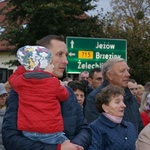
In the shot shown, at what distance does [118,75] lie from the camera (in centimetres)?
608

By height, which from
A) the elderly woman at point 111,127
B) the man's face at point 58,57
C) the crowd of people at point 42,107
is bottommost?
the elderly woman at point 111,127

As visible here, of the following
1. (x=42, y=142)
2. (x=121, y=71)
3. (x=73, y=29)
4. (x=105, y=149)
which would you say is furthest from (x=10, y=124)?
(x=73, y=29)

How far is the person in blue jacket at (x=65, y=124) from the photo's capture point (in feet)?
11.1

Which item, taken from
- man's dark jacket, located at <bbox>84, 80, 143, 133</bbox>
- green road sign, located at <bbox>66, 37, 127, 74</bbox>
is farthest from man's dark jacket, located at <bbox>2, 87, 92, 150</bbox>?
green road sign, located at <bbox>66, 37, 127, 74</bbox>

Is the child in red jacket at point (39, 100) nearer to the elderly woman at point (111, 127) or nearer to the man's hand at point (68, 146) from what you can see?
the man's hand at point (68, 146)

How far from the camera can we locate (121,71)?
6.11 metres

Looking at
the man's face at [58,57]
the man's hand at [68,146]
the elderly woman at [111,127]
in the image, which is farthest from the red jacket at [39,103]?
the elderly woman at [111,127]

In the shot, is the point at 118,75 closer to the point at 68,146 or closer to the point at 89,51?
the point at 68,146

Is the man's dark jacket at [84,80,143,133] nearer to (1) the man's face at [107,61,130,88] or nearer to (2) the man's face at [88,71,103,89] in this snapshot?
(1) the man's face at [107,61,130,88]

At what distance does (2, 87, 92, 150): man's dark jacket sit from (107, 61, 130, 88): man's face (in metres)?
2.37

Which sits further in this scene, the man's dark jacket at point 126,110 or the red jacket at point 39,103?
the man's dark jacket at point 126,110

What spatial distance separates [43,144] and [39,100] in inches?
13.2

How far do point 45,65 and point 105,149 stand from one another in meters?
1.76

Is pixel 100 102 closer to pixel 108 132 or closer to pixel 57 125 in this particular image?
pixel 108 132
